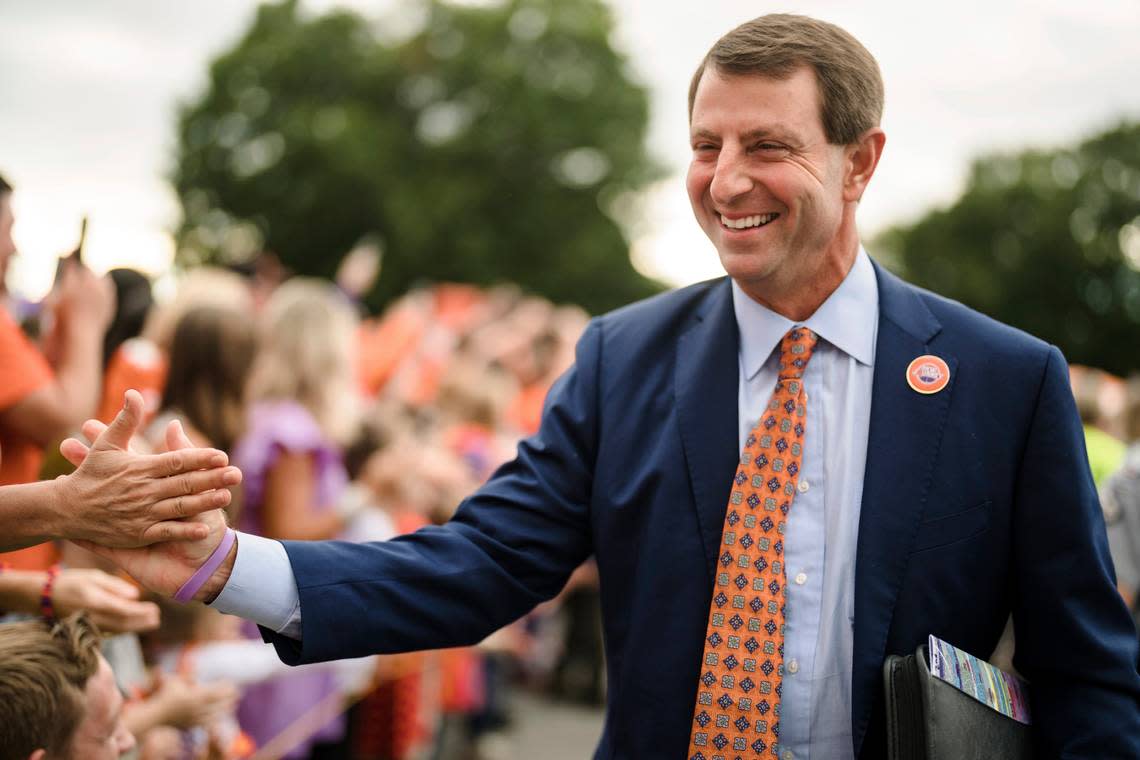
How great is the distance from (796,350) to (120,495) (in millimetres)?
1401

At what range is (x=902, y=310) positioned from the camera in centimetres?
263

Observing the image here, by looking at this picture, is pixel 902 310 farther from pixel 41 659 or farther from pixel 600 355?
pixel 41 659

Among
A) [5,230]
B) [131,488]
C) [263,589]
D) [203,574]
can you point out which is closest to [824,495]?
[263,589]

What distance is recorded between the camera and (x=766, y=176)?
97.9 inches

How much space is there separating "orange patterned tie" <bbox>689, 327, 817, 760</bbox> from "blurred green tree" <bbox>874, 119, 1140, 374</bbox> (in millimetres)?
39296

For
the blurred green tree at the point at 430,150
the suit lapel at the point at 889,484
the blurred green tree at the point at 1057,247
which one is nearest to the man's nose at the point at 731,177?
the suit lapel at the point at 889,484

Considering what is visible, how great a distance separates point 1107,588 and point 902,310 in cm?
71

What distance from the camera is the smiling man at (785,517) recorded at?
93.2 inches

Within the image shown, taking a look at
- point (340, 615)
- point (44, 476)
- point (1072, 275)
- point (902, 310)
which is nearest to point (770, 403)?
point (902, 310)

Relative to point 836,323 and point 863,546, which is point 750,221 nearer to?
point 836,323

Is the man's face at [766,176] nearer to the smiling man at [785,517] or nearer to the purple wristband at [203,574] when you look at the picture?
the smiling man at [785,517]

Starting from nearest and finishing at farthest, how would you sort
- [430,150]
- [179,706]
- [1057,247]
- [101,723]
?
[101,723] < [179,706] < [430,150] < [1057,247]

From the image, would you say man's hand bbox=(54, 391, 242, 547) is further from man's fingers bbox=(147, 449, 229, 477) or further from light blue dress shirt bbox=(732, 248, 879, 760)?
light blue dress shirt bbox=(732, 248, 879, 760)

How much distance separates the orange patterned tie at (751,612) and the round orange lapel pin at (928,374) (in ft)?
0.80
